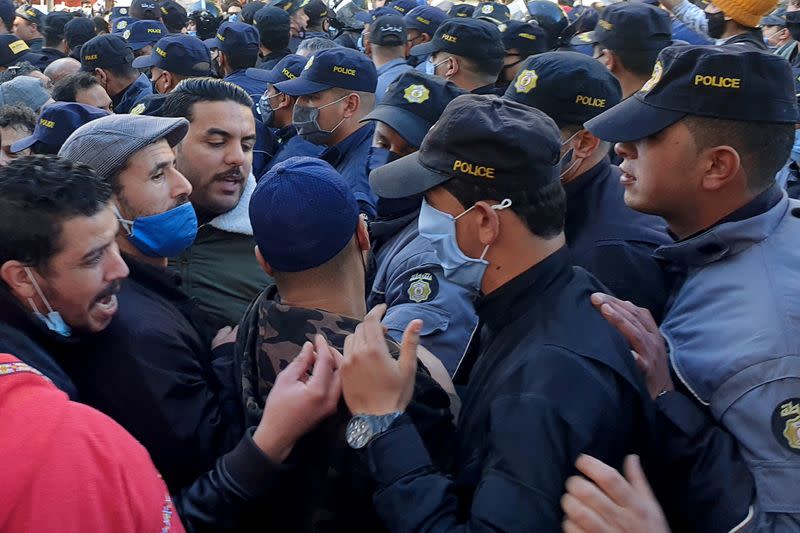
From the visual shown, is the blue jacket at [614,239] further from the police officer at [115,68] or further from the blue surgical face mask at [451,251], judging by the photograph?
the police officer at [115,68]

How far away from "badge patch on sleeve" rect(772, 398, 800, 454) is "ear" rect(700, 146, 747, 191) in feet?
2.24

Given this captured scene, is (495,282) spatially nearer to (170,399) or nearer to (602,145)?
(170,399)

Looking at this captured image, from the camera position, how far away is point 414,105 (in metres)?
3.90

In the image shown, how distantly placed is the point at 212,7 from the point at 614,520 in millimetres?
11983

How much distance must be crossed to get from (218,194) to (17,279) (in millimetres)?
1395

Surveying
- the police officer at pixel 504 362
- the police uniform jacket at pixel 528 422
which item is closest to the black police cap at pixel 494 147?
the police officer at pixel 504 362


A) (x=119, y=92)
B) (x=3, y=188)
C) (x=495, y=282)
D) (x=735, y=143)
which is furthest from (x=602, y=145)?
(x=119, y=92)

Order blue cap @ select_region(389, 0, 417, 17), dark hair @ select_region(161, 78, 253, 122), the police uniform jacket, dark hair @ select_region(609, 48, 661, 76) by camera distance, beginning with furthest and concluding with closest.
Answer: blue cap @ select_region(389, 0, 417, 17)
dark hair @ select_region(609, 48, 661, 76)
dark hair @ select_region(161, 78, 253, 122)
the police uniform jacket

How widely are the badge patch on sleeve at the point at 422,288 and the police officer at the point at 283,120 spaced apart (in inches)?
106

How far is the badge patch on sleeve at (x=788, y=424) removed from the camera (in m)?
1.77

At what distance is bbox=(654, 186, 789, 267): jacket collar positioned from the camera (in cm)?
206

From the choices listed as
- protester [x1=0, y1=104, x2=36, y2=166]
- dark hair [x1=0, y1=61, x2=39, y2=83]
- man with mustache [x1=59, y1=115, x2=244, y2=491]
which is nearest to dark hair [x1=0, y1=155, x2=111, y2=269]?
man with mustache [x1=59, y1=115, x2=244, y2=491]

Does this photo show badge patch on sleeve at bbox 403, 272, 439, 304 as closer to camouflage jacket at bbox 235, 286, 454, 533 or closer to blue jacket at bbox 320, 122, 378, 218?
camouflage jacket at bbox 235, 286, 454, 533

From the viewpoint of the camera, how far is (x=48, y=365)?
1999 mm
